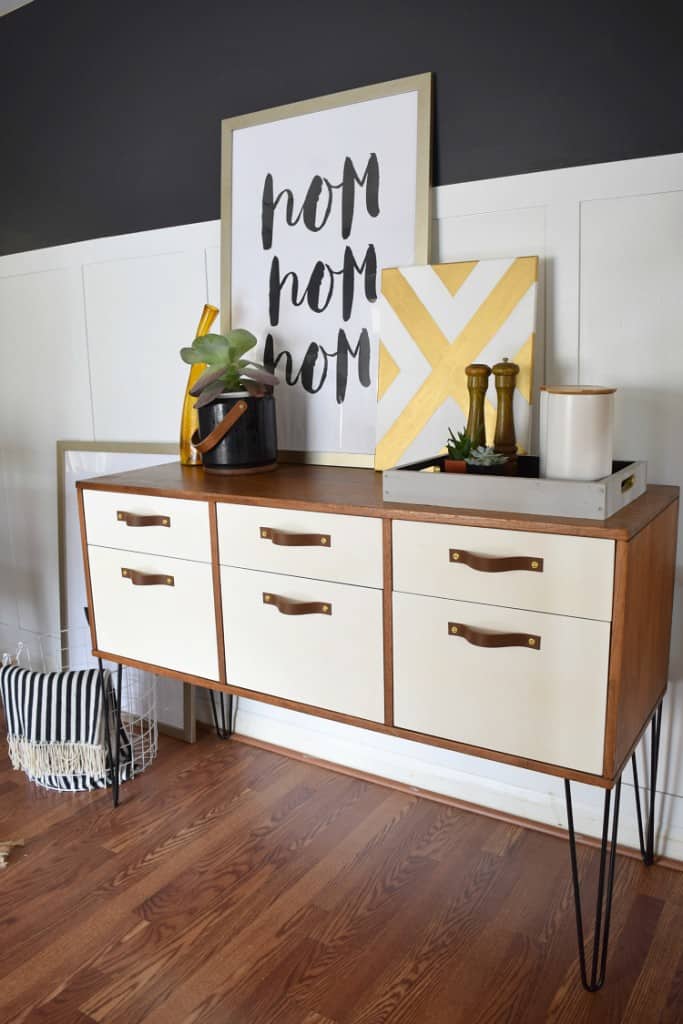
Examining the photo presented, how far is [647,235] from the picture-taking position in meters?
1.65

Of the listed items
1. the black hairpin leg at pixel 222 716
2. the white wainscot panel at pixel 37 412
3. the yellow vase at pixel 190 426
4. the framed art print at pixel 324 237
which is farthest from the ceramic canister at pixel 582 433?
the white wainscot panel at pixel 37 412

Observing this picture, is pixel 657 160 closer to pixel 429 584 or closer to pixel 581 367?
pixel 581 367

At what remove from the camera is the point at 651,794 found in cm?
177

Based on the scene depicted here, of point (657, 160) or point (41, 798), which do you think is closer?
point (657, 160)

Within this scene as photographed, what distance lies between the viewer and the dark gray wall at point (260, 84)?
64.8 inches

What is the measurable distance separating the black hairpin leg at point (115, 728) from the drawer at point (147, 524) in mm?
395

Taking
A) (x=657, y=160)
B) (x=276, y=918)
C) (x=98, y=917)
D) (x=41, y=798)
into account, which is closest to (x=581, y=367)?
(x=657, y=160)

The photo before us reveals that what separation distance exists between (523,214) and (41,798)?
1.97 m

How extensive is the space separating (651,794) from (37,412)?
2.31 metres

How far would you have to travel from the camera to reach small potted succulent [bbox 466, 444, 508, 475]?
1544 mm

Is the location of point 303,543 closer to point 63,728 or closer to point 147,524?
point 147,524

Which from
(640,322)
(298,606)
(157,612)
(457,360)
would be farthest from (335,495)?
(640,322)

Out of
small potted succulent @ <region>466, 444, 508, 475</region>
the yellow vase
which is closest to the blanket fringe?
the yellow vase

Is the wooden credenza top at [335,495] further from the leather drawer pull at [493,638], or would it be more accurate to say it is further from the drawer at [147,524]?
the leather drawer pull at [493,638]
